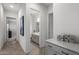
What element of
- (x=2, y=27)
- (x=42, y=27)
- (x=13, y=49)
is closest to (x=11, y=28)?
(x=2, y=27)

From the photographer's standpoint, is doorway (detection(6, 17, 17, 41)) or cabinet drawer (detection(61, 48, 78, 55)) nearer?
cabinet drawer (detection(61, 48, 78, 55))

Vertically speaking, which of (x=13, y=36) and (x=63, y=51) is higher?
(x=13, y=36)

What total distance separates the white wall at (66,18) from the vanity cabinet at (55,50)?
25cm

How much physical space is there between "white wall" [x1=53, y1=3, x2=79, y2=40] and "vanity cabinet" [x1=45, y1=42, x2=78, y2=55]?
0.82 feet

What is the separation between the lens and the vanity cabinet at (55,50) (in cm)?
87

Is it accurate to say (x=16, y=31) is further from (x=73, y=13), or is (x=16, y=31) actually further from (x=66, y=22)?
(x=73, y=13)

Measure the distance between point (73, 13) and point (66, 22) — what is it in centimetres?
20

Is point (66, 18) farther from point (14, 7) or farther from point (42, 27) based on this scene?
point (14, 7)

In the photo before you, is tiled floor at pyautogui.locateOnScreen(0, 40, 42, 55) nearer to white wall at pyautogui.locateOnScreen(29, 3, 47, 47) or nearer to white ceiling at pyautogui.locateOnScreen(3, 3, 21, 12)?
white wall at pyautogui.locateOnScreen(29, 3, 47, 47)

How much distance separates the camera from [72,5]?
3.36 ft

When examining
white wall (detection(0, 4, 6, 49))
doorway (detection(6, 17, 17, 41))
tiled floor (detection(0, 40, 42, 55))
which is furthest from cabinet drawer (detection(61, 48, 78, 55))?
white wall (detection(0, 4, 6, 49))

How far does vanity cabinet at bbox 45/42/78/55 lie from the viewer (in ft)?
2.85

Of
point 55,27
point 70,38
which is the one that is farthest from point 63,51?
point 55,27

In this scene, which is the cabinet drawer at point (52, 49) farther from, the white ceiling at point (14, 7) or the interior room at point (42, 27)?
the white ceiling at point (14, 7)
